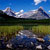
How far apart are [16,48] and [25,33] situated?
6.35ft

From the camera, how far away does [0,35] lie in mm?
7641

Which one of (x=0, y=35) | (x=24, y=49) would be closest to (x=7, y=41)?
(x=0, y=35)

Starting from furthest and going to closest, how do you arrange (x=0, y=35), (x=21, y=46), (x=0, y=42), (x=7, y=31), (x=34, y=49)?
(x=7, y=31) < (x=0, y=35) < (x=0, y=42) < (x=21, y=46) < (x=34, y=49)

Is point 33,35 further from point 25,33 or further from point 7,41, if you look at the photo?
point 7,41

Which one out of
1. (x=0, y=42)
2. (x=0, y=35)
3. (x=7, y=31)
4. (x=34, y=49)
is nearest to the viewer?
(x=34, y=49)

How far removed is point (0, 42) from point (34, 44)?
197 centimetres

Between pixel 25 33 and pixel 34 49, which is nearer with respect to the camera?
pixel 34 49

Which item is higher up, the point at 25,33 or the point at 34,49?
the point at 25,33

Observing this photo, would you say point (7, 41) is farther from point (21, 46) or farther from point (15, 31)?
point (15, 31)

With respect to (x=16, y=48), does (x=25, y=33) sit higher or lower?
higher

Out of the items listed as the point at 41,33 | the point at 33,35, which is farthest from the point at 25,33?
the point at 41,33

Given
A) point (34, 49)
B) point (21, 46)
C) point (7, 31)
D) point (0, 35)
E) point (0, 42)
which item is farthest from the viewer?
point (7, 31)

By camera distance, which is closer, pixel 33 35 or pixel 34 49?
pixel 34 49

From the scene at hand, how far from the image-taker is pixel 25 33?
808cm
